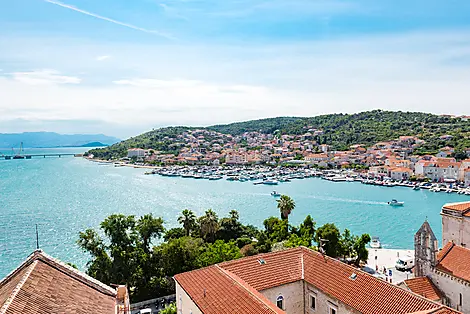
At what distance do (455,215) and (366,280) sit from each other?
8.68 metres

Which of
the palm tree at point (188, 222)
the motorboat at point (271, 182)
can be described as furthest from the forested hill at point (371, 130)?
the palm tree at point (188, 222)

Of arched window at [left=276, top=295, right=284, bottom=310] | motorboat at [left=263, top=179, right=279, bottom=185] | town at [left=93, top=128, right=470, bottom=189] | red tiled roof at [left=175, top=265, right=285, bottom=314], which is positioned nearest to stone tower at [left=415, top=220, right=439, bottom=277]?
arched window at [left=276, top=295, right=284, bottom=310]

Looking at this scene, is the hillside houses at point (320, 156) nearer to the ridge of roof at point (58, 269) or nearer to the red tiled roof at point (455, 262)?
the red tiled roof at point (455, 262)

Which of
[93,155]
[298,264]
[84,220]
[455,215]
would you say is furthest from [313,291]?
[93,155]

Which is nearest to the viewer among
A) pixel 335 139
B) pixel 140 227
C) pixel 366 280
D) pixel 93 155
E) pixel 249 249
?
pixel 366 280

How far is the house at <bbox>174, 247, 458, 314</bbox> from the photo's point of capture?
1220cm

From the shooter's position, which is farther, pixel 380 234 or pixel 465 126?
pixel 465 126

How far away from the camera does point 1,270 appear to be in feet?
98.1

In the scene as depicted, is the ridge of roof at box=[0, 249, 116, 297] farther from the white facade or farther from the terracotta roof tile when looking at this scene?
the terracotta roof tile

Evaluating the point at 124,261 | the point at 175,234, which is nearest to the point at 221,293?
the point at 124,261

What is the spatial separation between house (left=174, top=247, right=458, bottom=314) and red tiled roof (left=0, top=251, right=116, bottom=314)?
13.1 feet

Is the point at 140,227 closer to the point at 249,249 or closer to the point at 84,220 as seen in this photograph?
the point at 249,249

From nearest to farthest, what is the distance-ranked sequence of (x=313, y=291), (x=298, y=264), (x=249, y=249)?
1. (x=313, y=291)
2. (x=298, y=264)
3. (x=249, y=249)

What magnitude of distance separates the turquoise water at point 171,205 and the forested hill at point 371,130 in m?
46.8
